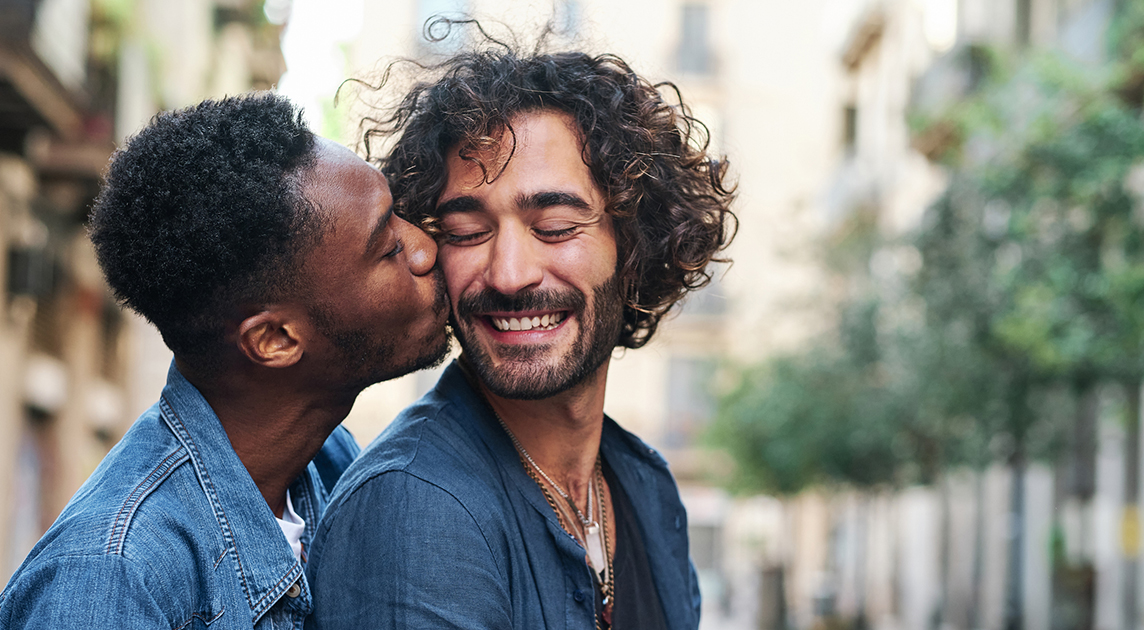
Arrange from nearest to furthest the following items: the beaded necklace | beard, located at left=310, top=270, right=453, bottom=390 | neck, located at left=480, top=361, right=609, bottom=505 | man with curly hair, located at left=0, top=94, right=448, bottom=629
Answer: man with curly hair, located at left=0, top=94, right=448, bottom=629, beard, located at left=310, top=270, right=453, bottom=390, the beaded necklace, neck, located at left=480, top=361, right=609, bottom=505

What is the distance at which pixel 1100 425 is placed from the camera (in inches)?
612

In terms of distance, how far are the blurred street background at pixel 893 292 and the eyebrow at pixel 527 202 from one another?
0.52m

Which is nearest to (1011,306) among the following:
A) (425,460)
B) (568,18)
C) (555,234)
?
(568,18)

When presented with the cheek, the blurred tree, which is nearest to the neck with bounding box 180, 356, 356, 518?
the cheek

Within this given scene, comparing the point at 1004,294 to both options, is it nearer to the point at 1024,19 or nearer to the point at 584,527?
the point at 584,527

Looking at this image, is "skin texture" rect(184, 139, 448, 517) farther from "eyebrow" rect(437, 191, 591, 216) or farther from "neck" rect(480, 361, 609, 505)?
"neck" rect(480, 361, 609, 505)

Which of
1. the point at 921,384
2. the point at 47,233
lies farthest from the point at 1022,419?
the point at 47,233

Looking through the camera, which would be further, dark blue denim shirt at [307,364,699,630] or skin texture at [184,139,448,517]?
skin texture at [184,139,448,517]

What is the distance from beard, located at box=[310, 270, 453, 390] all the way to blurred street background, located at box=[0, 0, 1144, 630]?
29.2 inches

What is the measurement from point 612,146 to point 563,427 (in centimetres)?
67

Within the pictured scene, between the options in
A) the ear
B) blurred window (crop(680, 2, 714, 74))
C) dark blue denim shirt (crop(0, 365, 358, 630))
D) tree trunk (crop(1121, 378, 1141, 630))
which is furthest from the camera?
blurred window (crop(680, 2, 714, 74))

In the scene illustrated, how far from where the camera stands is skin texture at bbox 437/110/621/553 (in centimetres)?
295

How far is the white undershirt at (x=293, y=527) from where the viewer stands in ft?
9.28

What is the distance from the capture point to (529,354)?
2.95 meters
